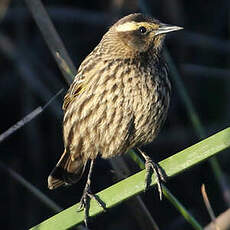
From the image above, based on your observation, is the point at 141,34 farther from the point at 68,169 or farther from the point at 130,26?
the point at 68,169

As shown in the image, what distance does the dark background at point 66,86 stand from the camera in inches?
228

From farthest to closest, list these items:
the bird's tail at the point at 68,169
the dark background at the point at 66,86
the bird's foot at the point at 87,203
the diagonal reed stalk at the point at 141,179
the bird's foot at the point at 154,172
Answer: the dark background at the point at 66,86, the bird's tail at the point at 68,169, the bird's foot at the point at 154,172, the bird's foot at the point at 87,203, the diagonal reed stalk at the point at 141,179

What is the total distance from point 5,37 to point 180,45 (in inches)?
59.4

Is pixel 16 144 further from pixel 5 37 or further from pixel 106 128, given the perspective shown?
pixel 106 128

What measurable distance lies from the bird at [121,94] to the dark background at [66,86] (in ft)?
5.57

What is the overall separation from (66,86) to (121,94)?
6.41 feet

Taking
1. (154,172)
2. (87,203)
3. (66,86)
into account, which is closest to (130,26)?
(154,172)

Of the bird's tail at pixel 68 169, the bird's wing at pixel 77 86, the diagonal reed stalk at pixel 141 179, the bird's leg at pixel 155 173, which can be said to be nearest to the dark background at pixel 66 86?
the bird's tail at pixel 68 169

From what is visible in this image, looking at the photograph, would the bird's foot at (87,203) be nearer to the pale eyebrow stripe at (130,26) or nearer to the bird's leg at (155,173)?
the bird's leg at (155,173)

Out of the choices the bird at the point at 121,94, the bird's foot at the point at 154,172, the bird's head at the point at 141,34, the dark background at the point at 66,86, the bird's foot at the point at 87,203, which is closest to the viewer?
the bird's foot at the point at 87,203

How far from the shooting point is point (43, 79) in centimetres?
596

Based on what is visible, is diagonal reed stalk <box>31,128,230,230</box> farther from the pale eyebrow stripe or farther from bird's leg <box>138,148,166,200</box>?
the pale eyebrow stripe

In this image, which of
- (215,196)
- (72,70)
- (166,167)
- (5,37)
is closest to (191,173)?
(215,196)

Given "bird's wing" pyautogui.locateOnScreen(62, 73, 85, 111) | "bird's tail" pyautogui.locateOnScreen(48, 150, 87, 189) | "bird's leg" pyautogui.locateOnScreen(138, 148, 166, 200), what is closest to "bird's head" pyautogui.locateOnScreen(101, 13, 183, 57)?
"bird's wing" pyautogui.locateOnScreen(62, 73, 85, 111)
